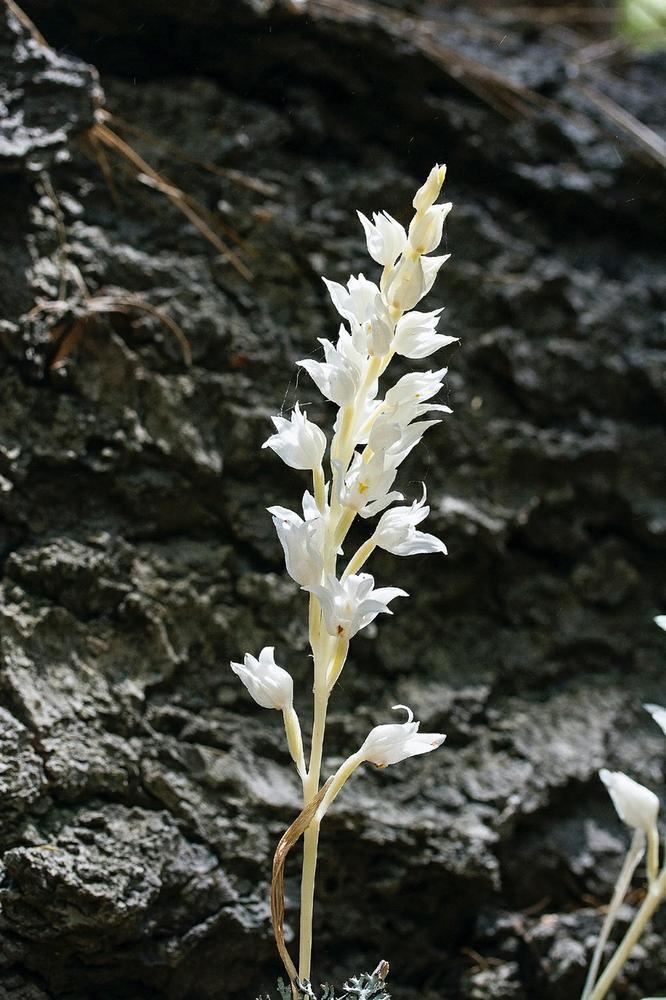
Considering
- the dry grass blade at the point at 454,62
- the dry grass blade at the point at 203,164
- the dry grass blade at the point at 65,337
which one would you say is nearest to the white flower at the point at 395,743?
the dry grass blade at the point at 65,337

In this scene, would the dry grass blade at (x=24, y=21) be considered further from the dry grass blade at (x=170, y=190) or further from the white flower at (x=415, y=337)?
the white flower at (x=415, y=337)

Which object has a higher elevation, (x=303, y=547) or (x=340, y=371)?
(x=340, y=371)

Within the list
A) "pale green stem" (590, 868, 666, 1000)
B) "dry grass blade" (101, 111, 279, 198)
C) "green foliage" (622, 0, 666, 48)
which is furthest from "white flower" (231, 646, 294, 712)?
"green foliage" (622, 0, 666, 48)

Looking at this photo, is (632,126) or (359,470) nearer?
(359,470)

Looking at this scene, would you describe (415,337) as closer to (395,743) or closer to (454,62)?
(395,743)

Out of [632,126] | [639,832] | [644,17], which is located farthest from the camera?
[644,17]

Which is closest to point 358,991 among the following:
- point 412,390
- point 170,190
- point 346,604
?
point 346,604

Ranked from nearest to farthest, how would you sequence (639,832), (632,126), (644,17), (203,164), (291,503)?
(639,832)
(291,503)
(203,164)
(632,126)
(644,17)
